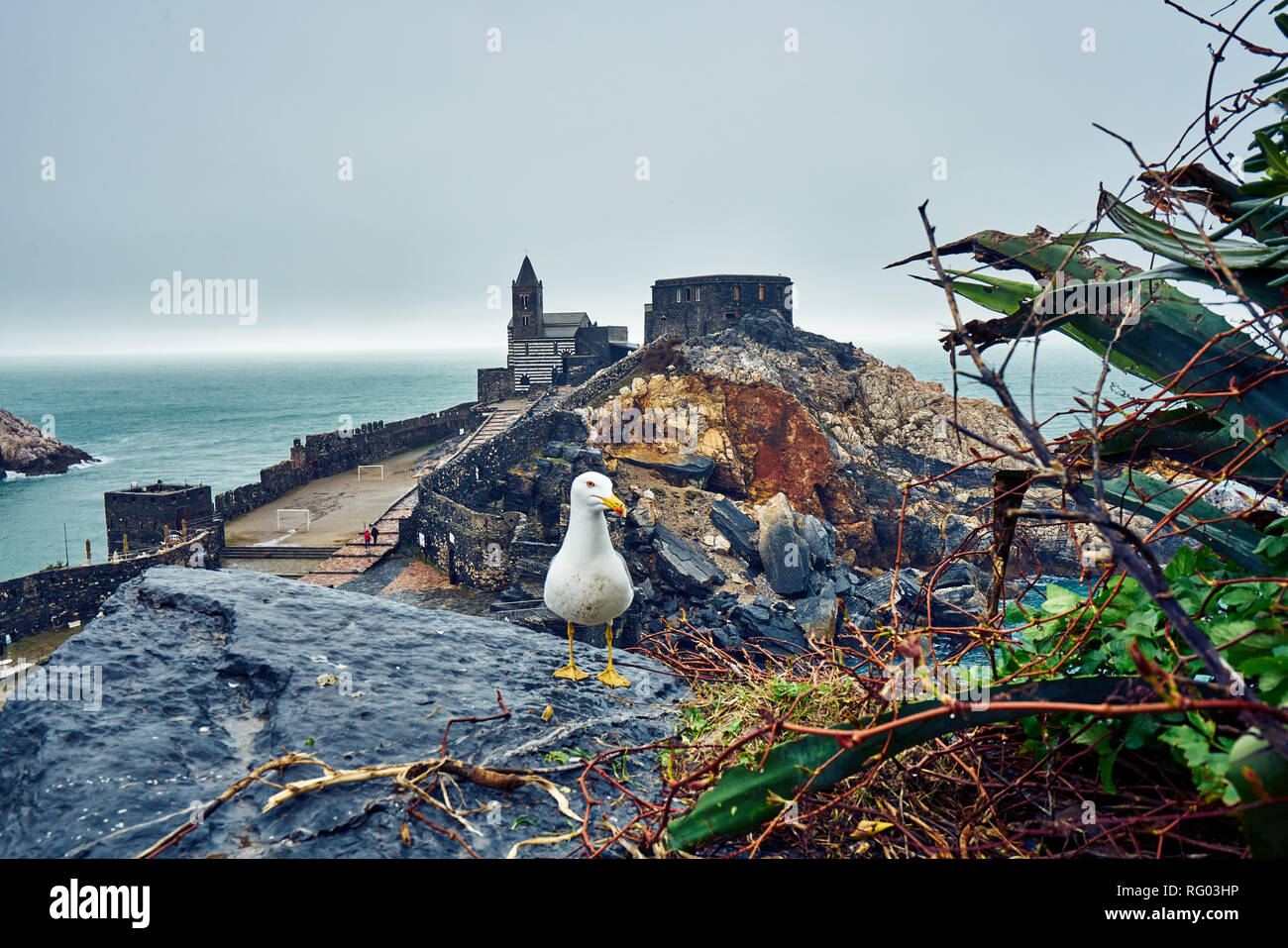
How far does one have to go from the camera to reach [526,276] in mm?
52156

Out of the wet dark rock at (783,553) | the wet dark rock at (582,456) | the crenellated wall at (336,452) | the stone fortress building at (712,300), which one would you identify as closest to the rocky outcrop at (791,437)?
the wet dark rock at (582,456)

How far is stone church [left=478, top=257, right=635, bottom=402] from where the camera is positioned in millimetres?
49750

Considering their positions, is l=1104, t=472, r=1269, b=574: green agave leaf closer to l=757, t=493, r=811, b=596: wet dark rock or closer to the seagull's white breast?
the seagull's white breast

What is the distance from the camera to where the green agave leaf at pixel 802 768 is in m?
1.43

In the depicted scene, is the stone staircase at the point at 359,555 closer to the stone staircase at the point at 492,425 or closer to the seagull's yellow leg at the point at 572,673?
the stone staircase at the point at 492,425

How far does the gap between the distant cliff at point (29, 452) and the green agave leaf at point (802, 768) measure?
8433cm

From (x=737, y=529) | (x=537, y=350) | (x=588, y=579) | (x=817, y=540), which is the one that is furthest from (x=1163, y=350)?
(x=537, y=350)

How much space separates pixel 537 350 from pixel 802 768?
51603 millimetres

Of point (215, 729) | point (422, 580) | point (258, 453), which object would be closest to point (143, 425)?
point (258, 453)

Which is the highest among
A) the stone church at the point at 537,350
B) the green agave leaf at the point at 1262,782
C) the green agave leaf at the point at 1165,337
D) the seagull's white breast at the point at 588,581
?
the stone church at the point at 537,350

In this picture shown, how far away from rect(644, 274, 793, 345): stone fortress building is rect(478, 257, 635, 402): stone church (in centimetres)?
527

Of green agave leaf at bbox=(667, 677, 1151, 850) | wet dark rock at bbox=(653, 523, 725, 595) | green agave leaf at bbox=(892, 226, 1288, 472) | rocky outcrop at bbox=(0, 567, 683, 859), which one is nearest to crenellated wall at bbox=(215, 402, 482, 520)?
wet dark rock at bbox=(653, 523, 725, 595)

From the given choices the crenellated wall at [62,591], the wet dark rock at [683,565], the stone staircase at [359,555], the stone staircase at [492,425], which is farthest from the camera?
the stone staircase at [492,425]

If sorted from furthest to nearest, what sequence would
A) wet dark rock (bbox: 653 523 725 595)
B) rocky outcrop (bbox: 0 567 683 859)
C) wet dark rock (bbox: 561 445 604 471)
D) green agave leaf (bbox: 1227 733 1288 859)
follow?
wet dark rock (bbox: 561 445 604 471) < wet dark rock (bbox: 653 523 725 595) < rocky outcrop (bbox: 0 567 683 859) < green agave leaf (bbox: 1227 733 1288 859)
